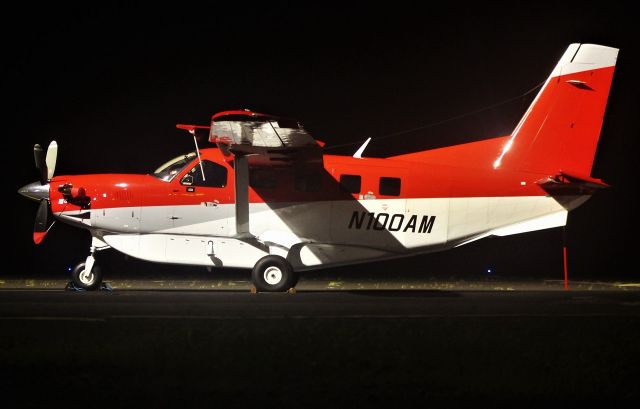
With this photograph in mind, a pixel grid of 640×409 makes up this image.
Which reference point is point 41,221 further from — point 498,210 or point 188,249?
point 498,210

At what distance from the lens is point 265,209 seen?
17.7 m

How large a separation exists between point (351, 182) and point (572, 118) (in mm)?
4722

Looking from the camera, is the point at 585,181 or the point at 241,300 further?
the point at 585,181

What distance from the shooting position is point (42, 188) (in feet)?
57.5

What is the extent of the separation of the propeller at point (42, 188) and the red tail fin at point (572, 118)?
29.3ft

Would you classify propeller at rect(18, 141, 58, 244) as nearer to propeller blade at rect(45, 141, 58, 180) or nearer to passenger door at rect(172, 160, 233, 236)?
propeller blade at rect(45, 141, 58, 180)

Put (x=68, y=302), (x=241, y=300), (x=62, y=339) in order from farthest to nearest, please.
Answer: (x=241, y=300) < (x=68, y=302) < (x=62, y=339)

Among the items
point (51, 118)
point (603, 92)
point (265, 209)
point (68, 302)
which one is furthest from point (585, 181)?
point (51, 118)

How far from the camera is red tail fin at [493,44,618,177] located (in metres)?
18.3

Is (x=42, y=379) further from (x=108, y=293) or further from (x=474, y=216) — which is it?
(x=474, y=216)

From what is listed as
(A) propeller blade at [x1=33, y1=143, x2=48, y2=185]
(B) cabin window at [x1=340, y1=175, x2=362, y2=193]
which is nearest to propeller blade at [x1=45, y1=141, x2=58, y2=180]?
(A) propeller blade at [x1=33, y1=143, x2=48, y2=185]

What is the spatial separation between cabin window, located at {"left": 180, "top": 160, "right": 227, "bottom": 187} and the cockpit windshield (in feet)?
0.71

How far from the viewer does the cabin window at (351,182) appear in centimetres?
1784

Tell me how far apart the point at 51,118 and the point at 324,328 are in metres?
23.4
